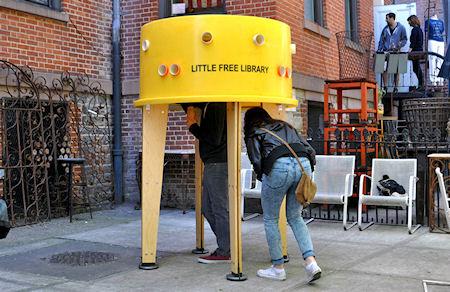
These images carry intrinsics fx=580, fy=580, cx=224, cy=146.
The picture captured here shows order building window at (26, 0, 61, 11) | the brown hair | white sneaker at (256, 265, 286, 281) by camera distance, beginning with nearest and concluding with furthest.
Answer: white sneaker at (256, 265, 286, 281) < building window at (26, 0, 61, 11) < the brown hair

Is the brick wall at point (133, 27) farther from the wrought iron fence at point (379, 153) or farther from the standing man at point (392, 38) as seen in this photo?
the standing man at point (392, 38)

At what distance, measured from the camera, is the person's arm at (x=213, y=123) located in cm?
591

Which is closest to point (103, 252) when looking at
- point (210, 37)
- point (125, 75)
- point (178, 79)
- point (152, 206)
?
point (152, 206)

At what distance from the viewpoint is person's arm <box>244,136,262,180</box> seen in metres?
5.23

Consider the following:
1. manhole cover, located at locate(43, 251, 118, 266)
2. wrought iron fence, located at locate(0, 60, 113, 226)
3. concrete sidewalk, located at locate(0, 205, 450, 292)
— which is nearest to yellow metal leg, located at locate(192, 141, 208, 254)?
concrete sidewalk, located at locate(0, 205, 450, 292)

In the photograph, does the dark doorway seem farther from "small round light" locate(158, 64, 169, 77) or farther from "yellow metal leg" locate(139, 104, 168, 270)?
"small round light" locate(158, 64, 169, 77)

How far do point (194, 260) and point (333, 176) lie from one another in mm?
2989

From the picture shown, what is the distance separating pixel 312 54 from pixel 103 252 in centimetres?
605

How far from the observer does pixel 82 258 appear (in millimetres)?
6254

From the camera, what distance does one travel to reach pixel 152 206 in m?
5.88

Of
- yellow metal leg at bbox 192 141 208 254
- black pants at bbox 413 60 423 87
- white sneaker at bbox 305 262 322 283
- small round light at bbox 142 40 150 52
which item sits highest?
black pants at bbox 413 60 423 87

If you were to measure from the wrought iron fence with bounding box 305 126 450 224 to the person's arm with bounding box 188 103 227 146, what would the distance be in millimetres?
3161

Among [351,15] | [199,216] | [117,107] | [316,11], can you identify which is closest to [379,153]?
[316,11]

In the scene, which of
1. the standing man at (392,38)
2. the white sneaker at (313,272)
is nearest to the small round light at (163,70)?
the white sneaker at (313,272)
